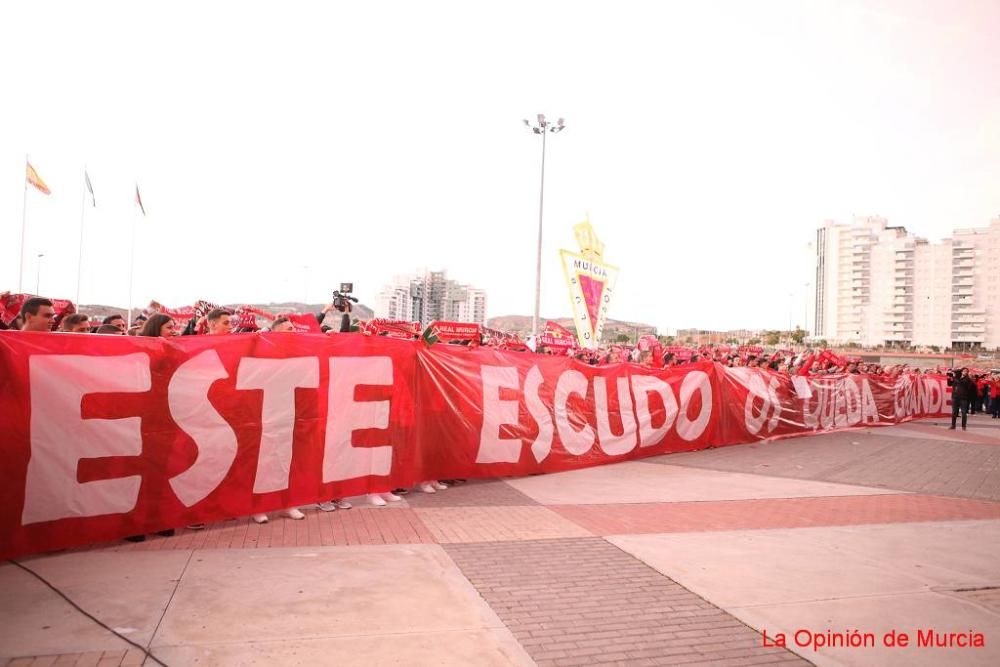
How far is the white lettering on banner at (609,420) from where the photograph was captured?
10.5 meters

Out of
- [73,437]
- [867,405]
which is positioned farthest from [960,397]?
[73,437]

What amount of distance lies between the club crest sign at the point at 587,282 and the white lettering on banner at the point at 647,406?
642cm

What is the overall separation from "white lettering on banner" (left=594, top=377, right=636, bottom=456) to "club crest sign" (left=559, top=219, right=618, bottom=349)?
280 inches

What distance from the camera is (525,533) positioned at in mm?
6125

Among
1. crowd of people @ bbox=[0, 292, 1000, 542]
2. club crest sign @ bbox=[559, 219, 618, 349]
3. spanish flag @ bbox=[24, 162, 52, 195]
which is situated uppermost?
spanish flag @ bbox=[24, 162, 52, 195]

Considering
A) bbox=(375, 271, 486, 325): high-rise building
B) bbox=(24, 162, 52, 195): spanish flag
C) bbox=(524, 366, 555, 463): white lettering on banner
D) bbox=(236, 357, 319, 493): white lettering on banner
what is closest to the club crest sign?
bbox=(524, 366, 555, 463): white lettering on banner

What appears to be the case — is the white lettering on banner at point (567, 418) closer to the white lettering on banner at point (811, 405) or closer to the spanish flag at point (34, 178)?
the white lettering on banner at point (811, 405)

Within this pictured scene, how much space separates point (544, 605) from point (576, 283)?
14420 mm

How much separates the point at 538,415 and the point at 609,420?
169 centimetres

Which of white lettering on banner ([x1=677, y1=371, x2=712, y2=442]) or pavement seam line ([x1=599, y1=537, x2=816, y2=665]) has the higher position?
white lettering on banner ([x1=677, y1=371, x2=712, y2=442])

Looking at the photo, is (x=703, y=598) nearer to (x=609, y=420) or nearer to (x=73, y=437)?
(x=73, y=437)

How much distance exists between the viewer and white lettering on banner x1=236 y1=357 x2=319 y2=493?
6457 millimetres

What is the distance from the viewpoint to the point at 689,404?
484 inches

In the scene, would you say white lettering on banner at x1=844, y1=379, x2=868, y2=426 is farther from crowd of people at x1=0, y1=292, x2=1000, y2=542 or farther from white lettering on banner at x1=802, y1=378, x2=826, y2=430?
white lettering on banner at x1=802, y1=378, x2=826, y2=430
